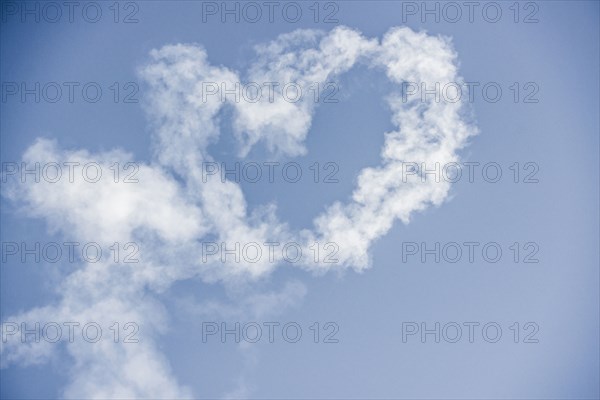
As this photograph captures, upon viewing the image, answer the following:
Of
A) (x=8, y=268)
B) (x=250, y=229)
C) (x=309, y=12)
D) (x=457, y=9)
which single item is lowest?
(x=8, y=268)

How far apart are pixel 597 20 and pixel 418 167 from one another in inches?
507

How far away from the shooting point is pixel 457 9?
17.4 m

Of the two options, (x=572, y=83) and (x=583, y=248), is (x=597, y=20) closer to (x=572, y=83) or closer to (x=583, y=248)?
(x=572, y=83)

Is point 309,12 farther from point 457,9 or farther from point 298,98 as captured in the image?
point 457,9

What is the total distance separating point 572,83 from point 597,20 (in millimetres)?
3743

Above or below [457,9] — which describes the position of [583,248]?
below

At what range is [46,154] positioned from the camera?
16844 mm

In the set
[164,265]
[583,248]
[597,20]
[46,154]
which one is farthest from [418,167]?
[46,154]

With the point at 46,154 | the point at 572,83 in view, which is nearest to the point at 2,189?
the point at 46,154

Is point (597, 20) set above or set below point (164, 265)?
above

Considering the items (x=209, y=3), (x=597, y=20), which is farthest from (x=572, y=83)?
(x=209, y=3)

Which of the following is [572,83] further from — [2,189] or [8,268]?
[8,268]

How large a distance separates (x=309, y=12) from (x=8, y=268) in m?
21.0

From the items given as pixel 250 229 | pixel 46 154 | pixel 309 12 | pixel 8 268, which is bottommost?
pixel 8 268
